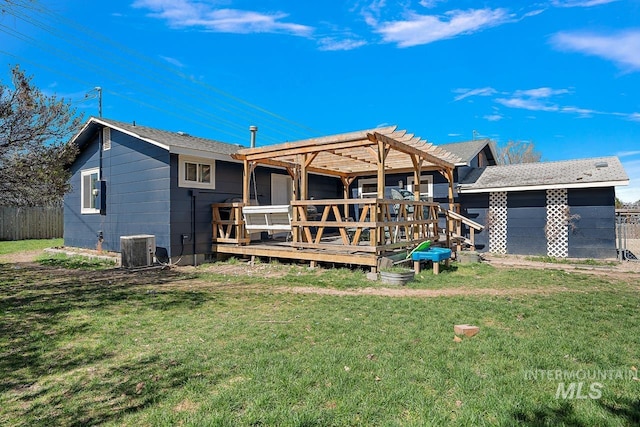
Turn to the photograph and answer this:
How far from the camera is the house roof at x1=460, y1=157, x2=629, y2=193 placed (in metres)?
9.91

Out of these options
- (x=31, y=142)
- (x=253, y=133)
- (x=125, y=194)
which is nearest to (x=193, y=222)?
(x=125, y=194)

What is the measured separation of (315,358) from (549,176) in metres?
11.1

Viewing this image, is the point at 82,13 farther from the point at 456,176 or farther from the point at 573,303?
the point at 573,303

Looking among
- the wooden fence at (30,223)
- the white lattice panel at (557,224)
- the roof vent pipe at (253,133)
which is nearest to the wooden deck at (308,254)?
the roof vent pipe at (253,133)

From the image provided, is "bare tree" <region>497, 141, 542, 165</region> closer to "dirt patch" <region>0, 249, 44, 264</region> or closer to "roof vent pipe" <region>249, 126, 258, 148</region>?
"roof vent pipe" <region>249, 126, 258, 148</region>

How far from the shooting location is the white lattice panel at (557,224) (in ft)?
34.7

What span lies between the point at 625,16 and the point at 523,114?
1701cm

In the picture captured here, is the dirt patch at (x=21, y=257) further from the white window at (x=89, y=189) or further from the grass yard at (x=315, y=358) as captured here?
the grass yard at (x=315, y=358)

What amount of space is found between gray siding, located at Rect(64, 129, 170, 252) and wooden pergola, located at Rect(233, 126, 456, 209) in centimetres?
205

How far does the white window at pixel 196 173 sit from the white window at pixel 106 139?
3094 mm

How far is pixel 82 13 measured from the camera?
14.3 metres

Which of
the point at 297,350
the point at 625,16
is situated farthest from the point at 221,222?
the point at 625,16

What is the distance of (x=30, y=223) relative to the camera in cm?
1619

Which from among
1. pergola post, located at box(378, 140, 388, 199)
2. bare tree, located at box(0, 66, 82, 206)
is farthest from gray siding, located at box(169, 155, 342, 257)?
pergola post, located at box(378, 140, 388, 199)
